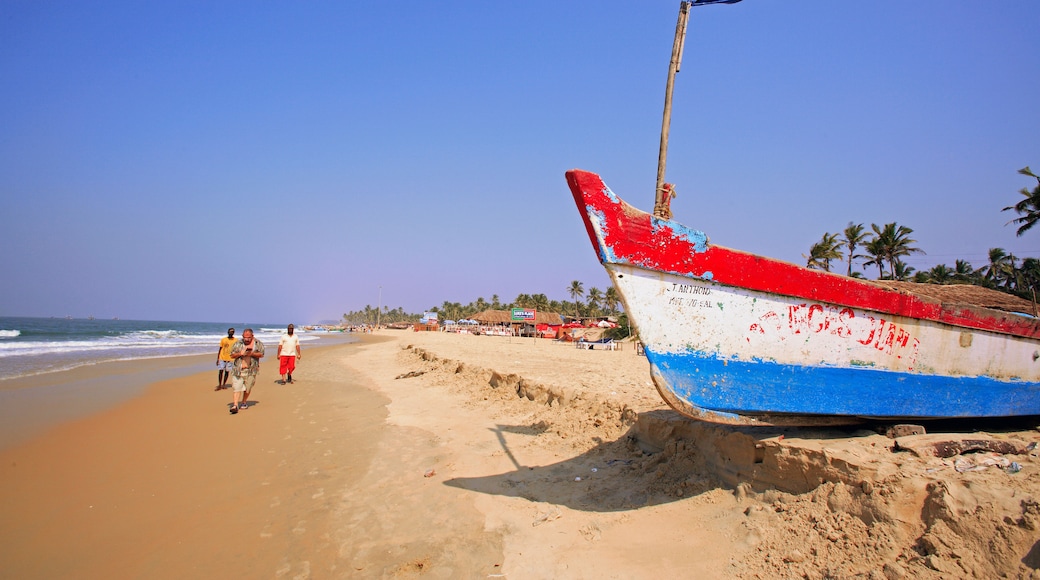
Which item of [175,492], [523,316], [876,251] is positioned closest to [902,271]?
[876,251]

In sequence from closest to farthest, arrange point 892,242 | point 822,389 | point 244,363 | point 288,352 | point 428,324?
point 822,389
point 244,363
point 288,352
point 892,242
point 428,324

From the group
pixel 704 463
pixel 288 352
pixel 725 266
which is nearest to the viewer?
pixel 725 266

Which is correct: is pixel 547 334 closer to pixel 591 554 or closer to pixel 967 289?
pixel 967 289

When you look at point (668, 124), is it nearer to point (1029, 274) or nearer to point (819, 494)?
point (819, 494)

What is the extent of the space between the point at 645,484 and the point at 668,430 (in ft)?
2.50

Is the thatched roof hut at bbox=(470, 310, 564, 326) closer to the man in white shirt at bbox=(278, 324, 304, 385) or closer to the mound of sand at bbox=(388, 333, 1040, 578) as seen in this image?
the man in white shirt at bbox=(278, 324, 304, 385)

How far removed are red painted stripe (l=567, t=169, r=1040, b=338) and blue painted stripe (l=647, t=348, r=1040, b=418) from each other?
58 cm

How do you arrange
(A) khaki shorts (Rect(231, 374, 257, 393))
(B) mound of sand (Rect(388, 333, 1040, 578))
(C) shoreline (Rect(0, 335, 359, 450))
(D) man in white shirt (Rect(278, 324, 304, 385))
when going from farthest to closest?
1. (D) man in white shirt (Rect(278, 324, 304, 385))
2. (A) khaki shorts (Rect(231, 374, 257, 393))
3. (C) shoreline (Rect(0, 335, 359, 450))
4. (B) mound of sand (Rect(388, 333, 1040, 578))

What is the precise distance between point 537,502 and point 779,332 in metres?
2.61

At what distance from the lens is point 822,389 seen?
4070 millimetres

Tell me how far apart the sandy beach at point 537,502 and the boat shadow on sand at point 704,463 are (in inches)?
0.8

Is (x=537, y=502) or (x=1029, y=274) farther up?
(x=1029, y=274)

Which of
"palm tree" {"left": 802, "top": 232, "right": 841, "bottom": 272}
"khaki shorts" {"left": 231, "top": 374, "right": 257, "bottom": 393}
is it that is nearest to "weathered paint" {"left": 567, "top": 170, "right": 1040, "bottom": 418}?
"khaki shorts" {"left": 231, "top": 374, "right": 257, "bottom": 393}

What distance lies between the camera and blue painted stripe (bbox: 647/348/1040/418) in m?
3.82
